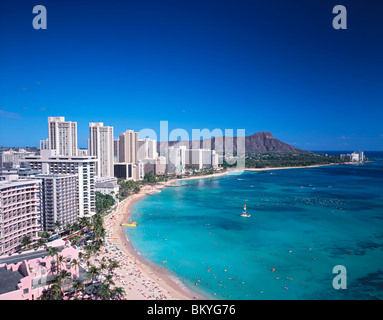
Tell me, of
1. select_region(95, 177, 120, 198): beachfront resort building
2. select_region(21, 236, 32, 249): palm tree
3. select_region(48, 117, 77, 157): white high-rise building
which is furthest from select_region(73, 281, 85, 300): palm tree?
select_region(48, 117, 77, 157): white high-rise building

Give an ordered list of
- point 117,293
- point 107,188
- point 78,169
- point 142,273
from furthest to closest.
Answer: point 107,188 < point 78,169 < point 142,273 < point 117,293

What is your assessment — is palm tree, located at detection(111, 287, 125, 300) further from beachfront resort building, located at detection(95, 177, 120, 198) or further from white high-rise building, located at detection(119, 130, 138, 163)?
white high-rise building, located at detection(119, 130, 138, 163)

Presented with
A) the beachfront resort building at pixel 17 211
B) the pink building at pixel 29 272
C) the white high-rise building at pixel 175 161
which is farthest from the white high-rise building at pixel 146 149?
the pink building at pixel 29 272

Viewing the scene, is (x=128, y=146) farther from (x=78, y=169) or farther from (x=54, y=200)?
(x=54, y=200)

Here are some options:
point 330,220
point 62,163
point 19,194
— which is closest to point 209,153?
point 330,220

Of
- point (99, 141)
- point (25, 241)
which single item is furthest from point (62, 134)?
point (25, 241)

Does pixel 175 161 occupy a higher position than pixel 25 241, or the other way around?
pixel 175 161

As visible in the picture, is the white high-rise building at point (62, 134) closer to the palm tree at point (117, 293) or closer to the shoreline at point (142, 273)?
the shoreline at point (142, 273)
